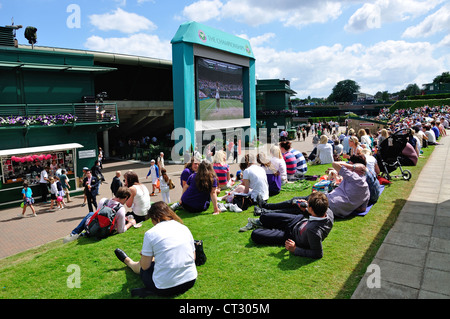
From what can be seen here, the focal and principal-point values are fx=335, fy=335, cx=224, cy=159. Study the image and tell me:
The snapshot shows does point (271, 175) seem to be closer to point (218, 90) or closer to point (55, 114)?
point (55, 114)

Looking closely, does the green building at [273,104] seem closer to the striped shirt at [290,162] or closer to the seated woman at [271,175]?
the striped shirt at [290,162]

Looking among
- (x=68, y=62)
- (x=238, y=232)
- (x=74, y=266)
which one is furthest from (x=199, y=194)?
(x=68, y=62)

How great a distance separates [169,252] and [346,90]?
152m

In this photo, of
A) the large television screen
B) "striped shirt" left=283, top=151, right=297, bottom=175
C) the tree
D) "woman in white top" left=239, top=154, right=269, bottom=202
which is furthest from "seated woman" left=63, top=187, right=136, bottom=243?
the tree

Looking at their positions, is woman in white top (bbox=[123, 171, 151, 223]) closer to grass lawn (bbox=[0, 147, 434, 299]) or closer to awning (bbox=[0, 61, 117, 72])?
grass lawn (bbox=[0, 147, 434, 299])

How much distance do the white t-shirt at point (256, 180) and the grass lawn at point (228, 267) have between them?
2.71ft

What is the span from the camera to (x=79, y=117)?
1830cm

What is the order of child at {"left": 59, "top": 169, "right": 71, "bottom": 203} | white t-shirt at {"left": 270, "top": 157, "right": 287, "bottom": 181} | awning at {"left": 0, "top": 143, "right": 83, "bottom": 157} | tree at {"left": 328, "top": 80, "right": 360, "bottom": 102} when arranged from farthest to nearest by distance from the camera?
tree at {"left": 328, "top": 80, "right": 360, "bottom": 102} → child at {"left": 59, "top": 169, "right": 71, "bottom": 203} → awning at {"left": 0, "top": 143, "right": 83, "bottom": 157} → white t-shirt at {"left": 270, "top": 157, "right": 287, "bottom": 181}

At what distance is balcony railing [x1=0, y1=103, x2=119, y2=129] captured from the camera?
619 inches

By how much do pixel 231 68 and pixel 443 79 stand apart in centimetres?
11008

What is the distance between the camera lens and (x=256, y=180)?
8.48 metres

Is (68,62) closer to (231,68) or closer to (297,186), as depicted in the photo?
(297,186)

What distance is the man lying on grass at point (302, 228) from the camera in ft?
17.0

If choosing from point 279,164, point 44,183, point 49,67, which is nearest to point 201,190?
point 279,164
